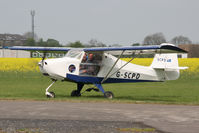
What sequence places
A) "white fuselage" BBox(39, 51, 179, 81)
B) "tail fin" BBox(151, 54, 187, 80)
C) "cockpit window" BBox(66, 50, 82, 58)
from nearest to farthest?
"white fuselage" BBox(39, 51, 179, 81)
"cockpit window" BBox(66, 50, 82, 58)
"tail fin" BBox(151, 54, 187, 80)

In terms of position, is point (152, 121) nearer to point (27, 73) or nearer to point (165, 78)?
point (165, 78)

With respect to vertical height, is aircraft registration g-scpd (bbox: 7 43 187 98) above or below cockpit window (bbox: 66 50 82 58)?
below

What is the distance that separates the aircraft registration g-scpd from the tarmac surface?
429cm

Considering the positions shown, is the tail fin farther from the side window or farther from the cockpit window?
the cockpit window

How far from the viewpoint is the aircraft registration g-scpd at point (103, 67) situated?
1816 cm

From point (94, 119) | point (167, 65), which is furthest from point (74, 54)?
point (94, 119)

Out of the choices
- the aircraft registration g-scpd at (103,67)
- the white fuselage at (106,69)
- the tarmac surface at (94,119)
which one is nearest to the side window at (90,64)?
the aircraft registration g-scpd at (103,67)

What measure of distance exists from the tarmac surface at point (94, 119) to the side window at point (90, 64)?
17.6ft

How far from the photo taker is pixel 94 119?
11.0 m

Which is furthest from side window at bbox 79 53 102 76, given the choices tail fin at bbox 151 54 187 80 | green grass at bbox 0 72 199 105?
tail fin at bbox 151 54 187 80

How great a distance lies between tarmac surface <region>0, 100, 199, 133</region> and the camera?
941 centimetres

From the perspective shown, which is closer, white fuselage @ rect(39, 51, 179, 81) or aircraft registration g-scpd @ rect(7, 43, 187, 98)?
white fuselage @ rect(39, 51, 179, 81)

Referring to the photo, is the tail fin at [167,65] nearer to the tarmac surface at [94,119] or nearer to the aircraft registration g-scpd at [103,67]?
the aircraft registration g-scpd at [103,67]

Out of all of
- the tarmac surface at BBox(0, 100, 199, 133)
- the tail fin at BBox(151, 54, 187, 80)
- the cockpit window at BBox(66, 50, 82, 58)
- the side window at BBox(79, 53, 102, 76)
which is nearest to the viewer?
the tarmac surface at BBox(0, 100, 199, 133)
